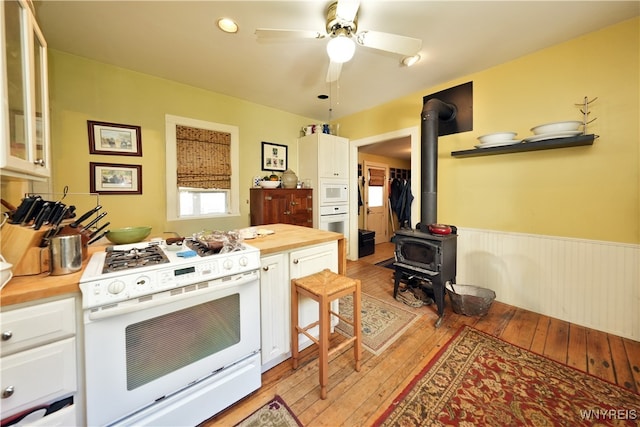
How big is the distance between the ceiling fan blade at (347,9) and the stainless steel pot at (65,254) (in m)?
1.87

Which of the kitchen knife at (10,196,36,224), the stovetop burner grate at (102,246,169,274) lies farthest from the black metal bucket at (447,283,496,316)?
the kitchen knife at (10,196,36,224)

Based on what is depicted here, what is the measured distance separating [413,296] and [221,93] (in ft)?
11.8

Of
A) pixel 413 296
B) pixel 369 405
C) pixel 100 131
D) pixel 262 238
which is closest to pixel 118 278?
pixel 262 238

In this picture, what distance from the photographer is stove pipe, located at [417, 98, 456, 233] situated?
2.56 m

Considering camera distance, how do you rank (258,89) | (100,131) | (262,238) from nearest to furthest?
(262,238)
(100,131)
(258,89)

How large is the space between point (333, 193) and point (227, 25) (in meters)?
2.57

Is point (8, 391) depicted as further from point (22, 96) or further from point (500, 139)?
point (500, 139)

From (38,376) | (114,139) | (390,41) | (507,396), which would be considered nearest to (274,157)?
(114,139)

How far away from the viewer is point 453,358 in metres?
1.72

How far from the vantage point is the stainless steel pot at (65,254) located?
37.7 inches

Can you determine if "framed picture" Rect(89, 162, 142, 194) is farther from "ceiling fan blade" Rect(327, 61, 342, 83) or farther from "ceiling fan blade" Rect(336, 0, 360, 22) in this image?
"ceiling fan blade" Rect(336, 0, 360, 22)

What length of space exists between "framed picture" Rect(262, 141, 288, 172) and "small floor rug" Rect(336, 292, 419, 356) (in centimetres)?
232

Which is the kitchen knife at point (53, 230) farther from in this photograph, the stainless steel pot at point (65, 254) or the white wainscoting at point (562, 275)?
the white wainscoting at point (562, 275)

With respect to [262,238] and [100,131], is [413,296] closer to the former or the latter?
[262,238]
